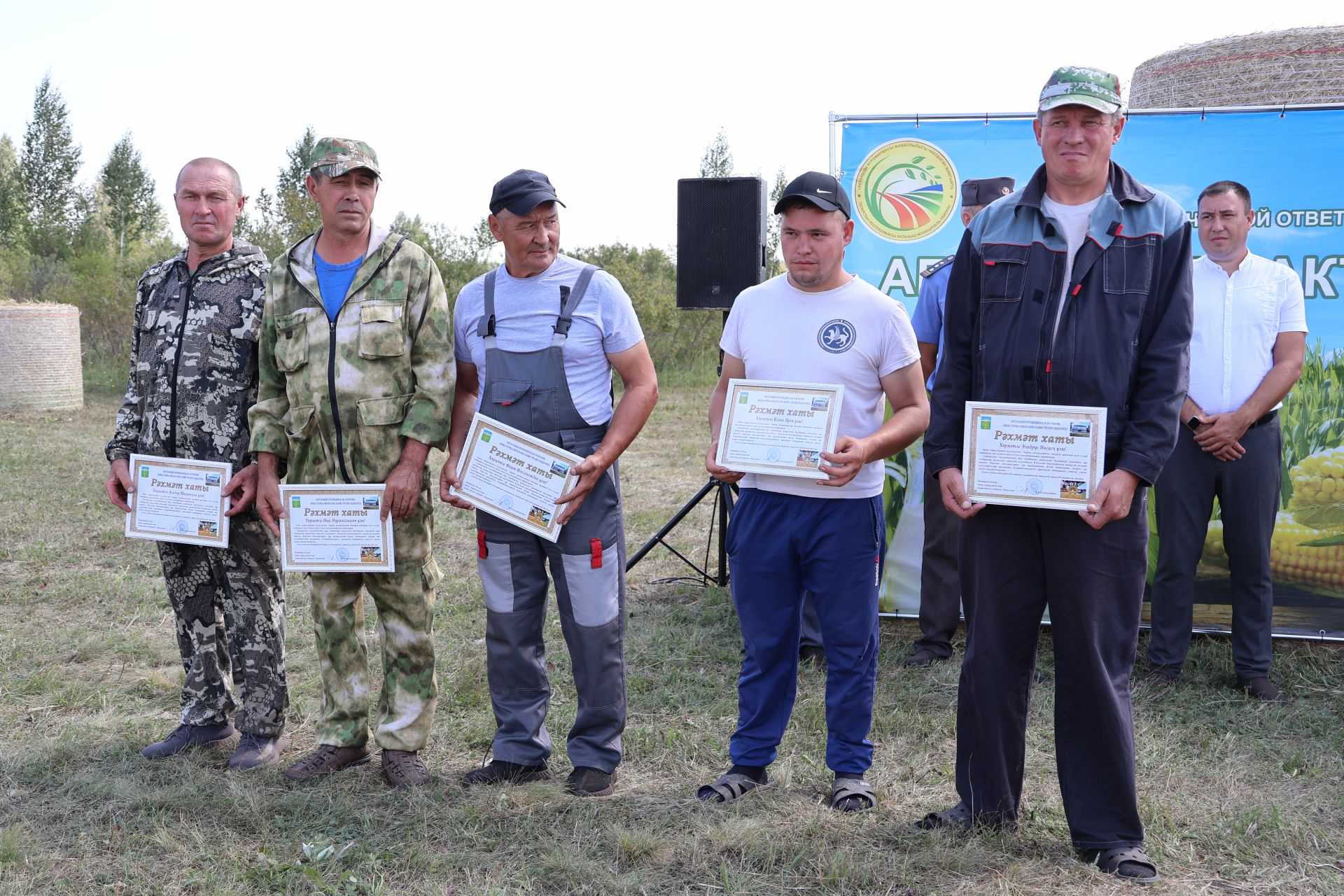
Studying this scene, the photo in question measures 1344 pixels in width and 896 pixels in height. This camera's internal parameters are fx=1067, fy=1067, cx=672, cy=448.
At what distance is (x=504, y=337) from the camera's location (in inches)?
131

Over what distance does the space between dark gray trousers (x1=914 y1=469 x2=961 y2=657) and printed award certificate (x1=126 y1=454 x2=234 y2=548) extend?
311 centimetres

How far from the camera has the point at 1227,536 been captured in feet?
15.3

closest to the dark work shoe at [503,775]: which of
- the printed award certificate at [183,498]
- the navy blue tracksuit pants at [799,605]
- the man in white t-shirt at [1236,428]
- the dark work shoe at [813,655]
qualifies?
the navy blue tracksuit pants at [799,605]

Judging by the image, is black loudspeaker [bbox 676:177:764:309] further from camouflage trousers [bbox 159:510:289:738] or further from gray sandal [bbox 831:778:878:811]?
gray sandal [bbox 831:778:878:811]

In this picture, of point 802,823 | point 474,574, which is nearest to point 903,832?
point 802,823

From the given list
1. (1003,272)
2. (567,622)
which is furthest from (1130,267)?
(567,622)

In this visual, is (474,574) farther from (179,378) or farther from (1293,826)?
(1293,826)

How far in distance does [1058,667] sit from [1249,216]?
2.74 meters

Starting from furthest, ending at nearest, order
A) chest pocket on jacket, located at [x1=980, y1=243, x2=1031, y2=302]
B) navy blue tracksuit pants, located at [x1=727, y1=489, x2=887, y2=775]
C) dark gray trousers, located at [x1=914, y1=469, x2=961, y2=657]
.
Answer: dark gray trousers, located at [x1=914, y1=469, x2=961, y2=657] < navy blue tracksuit pants, located at [x1=727, y1=489, x2=887, y2=775] < chest pocket on jacket, located at [x1=980, y1=243, x2=1031, y2=302]

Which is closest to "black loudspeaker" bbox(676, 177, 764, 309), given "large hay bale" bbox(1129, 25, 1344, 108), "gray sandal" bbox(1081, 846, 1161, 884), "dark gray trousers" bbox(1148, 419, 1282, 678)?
"large hay bale" bbox(1129, 25, 1344, 108)

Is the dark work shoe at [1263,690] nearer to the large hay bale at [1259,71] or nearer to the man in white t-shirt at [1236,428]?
the man in white t-shirt at [1236,428]

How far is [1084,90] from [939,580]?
9.68 ft

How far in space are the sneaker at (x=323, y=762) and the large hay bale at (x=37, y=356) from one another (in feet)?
43.5

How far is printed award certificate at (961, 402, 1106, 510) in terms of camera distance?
269 cm
